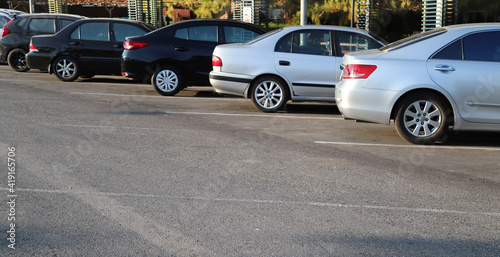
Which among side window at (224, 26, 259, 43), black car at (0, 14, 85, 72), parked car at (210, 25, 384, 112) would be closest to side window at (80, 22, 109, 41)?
black car at (0, 14, 85, 72)

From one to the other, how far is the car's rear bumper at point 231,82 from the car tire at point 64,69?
5.20 meters

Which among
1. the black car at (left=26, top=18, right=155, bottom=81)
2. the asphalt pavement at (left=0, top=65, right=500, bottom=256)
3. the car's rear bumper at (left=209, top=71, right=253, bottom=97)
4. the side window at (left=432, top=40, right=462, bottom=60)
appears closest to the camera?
the asphalt pavement at (left=0, top=65, right=500, bottom=256)

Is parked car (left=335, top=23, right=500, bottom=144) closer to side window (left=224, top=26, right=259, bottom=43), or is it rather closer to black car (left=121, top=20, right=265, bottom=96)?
side window (left=224, top=26, right=259, bottom=43)

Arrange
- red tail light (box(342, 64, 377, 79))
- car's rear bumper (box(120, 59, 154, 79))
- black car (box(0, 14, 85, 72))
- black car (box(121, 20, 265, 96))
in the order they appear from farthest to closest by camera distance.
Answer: black car (box(0, 14, 85, 72)) → car's rear bumper (box(120, 59, 154, 79)) → black car (box(121, 20, 265, 96)) → red tail light (box(342, 64, 377, 79))

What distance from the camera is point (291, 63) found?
34.7 ft

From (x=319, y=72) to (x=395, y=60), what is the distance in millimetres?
2448

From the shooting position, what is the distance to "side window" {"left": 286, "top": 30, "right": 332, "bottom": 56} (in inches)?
417

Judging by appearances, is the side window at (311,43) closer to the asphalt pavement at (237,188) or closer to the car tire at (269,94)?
the car tire at (269,94)

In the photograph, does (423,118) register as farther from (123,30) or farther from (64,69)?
(64,69)

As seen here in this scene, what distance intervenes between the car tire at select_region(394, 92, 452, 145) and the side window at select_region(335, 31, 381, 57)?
101 inches

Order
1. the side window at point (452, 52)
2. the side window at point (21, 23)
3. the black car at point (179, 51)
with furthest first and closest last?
the side window at point (21, 23), the black car at point (179, 51), the side window at point (452, 52)

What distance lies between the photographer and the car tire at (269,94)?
10711 mm

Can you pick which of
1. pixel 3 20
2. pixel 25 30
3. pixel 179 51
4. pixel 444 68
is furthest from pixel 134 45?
pixel 3 20

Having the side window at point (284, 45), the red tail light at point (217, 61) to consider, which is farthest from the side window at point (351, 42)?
the red tail light at point (217, 61)
